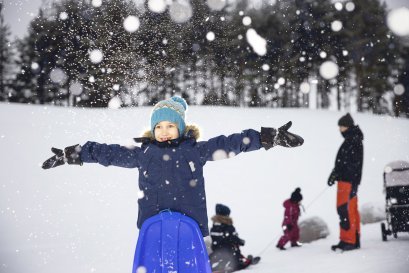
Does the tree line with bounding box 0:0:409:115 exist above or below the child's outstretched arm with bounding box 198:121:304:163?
above

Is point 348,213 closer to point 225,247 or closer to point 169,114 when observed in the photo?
point 225,247

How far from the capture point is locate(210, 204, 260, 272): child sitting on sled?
475 centimetres

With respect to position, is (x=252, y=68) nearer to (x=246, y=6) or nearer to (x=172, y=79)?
(x=246, y=6)

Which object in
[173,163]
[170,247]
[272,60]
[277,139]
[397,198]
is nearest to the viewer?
[170,247]

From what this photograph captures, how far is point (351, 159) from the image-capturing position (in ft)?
17.1

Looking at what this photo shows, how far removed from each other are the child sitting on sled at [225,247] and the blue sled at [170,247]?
2.57 meters

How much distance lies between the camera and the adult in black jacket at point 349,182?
5.03 metres

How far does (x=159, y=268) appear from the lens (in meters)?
2.21

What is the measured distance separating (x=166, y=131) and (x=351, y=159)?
136 inches

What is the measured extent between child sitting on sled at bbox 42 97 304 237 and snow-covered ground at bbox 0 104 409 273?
0.32 meters

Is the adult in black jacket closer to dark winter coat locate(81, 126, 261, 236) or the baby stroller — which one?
the baby stroller

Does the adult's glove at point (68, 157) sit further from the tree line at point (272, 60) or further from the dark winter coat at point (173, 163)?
the tree line at point (272, 60)

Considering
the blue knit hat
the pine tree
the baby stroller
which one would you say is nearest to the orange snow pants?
the baby stroller

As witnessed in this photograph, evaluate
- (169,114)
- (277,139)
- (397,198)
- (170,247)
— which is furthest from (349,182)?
(170,247)
